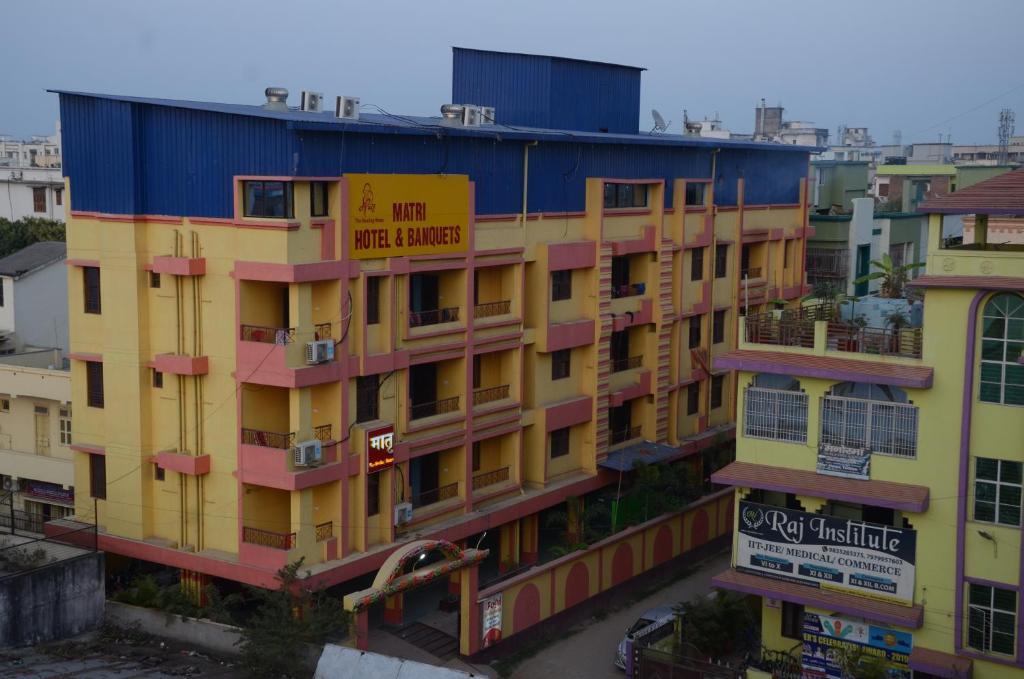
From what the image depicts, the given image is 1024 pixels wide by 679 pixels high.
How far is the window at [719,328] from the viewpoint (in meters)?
42.5

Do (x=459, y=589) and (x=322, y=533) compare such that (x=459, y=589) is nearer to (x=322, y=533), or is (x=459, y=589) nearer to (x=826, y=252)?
(x=322, y=533)

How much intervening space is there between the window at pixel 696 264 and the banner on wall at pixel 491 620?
594 inches

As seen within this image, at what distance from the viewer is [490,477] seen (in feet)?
109

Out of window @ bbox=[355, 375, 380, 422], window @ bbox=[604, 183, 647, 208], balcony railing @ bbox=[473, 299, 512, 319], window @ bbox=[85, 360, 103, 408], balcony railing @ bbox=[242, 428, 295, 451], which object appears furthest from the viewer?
window @ bbox=[604, 183, 647, 208]

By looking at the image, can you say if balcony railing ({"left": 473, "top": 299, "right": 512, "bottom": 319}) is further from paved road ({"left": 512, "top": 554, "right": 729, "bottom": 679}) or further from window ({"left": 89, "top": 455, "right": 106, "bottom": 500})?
window ({"left": 89, "top": 455, "right": 106, "bottom": 500})

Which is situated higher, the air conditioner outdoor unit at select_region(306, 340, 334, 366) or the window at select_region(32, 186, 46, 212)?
Result: the window at select_region(32, 186, 46, 212)

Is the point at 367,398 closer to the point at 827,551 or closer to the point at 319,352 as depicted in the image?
the point at 319,352

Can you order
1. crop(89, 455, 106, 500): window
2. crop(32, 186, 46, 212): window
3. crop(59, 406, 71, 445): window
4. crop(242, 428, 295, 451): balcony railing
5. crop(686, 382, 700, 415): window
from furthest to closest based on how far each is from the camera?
1. crop(32, 186, 46, 212): window
2. crop(686, 382, 700, 415): window
3. crop(59, 406, 71, 445): window
4. crop(89, 455, 106, 500): window
5. crop(242, 428, 295, 451): balcony railing

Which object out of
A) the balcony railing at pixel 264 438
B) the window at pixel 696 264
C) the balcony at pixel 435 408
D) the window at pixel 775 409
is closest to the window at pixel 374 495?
the balcony at pixel 435 408

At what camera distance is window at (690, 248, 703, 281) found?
4038 cm

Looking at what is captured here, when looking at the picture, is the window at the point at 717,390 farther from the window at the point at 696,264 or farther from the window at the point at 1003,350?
the window at the point at 1003,350

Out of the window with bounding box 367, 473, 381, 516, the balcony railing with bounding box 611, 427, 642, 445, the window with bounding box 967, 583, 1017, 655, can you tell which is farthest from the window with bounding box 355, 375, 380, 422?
the window with bounding box 967, 583, 1017, 655

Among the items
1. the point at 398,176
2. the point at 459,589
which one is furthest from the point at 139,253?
the point at 459,589

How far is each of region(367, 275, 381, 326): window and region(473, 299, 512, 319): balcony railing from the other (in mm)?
3847
